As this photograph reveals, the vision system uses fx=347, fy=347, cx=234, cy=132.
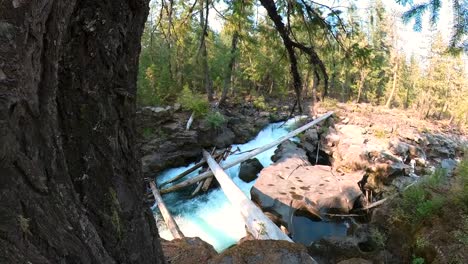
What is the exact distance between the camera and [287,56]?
405 cm

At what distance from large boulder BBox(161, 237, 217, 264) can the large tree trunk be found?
4.23 ft

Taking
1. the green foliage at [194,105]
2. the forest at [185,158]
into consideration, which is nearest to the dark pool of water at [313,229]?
the forest at [185,158]

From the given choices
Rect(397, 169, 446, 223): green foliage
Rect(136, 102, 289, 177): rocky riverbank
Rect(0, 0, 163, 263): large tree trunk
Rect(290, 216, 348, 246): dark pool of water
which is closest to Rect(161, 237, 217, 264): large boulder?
Rect(0, 0, 163, 263): large tree trunk

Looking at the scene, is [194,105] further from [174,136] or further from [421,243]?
[421,243]

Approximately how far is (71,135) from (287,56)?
3.17 meters

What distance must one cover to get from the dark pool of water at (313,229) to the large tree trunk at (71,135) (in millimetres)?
6487

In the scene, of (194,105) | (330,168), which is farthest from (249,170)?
(194,105)

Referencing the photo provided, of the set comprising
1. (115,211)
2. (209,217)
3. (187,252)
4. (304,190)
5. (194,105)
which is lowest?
(209,217)

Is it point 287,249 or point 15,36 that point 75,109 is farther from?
point 287,249

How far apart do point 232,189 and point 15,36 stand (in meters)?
7.08

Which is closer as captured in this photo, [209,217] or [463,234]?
[463,234]

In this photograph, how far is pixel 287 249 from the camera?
276 centimetres

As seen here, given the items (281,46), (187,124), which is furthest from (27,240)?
(187,124)

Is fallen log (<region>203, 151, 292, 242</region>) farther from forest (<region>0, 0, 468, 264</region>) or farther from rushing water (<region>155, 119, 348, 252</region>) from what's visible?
rushing water (<region>155, 119, 348, 252</region>)
